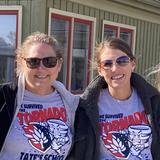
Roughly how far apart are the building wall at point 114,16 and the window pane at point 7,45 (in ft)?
0.73

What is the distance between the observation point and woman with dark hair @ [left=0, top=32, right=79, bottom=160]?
8.36ft

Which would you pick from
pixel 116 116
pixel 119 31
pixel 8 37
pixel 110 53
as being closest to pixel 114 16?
pixel 119 31

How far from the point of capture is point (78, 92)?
7.48m

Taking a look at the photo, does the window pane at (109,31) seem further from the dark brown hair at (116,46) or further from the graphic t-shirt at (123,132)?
the graphic t-shirt at (123,132)

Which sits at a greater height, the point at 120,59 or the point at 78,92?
the point at 120,59

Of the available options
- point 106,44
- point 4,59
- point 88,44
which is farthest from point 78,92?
point 106,44

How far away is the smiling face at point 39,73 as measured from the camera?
8.73 feet

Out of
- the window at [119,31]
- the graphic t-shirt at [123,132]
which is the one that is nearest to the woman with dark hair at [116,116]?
the graphic t-shirt at [123,132]

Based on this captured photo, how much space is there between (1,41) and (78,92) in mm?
1644

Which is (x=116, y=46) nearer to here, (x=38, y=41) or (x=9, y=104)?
(x=38, y=41)

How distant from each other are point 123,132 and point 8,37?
401cm

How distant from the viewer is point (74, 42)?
7.19 metres

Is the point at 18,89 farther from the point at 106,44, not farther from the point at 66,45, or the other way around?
the point at 66,45

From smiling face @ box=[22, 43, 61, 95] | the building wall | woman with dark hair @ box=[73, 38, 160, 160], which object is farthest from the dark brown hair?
the building wall
